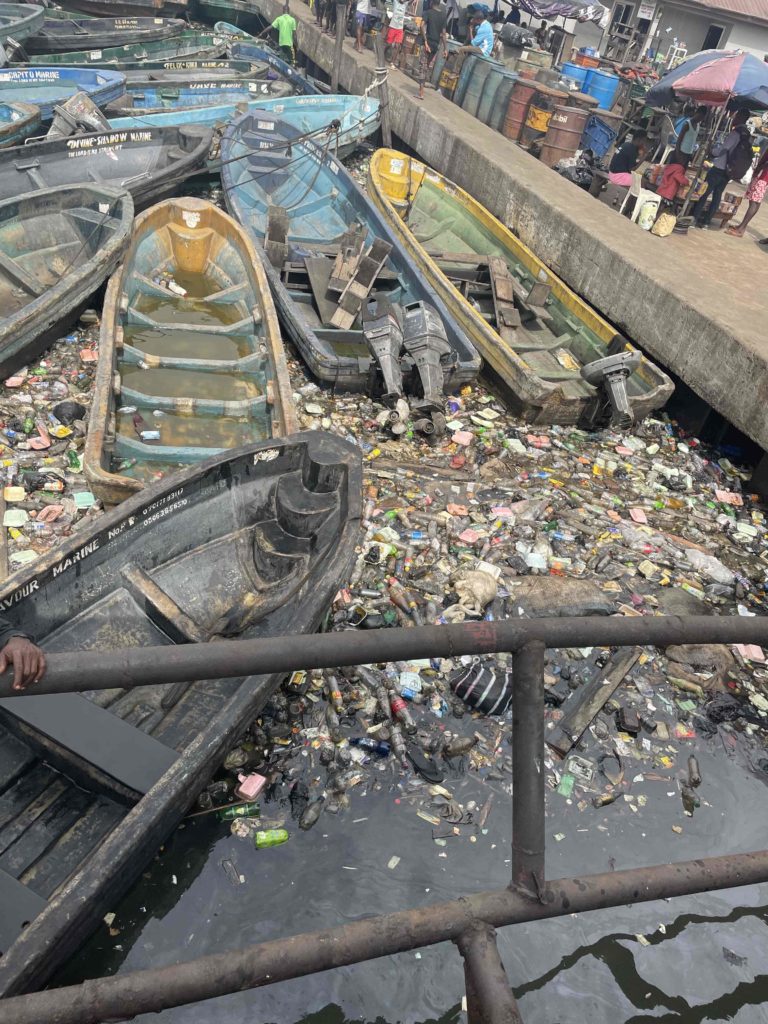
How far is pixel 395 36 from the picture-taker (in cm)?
1845

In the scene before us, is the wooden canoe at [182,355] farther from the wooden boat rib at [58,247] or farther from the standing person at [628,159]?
the standing person at [628,159]

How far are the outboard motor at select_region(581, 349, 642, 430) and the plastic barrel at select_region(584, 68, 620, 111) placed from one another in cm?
1384

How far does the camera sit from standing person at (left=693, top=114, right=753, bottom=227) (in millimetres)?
10867

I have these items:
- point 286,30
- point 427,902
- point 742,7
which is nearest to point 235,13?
point 286,30

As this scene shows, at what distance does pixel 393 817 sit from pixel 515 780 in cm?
317

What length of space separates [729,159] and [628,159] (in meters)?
2.97

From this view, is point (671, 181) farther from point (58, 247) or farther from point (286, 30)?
point (286, 30)

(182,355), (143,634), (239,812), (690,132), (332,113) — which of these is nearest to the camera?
(239,812)

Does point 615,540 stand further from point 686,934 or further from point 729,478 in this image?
point 686,934

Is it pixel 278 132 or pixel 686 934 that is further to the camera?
pixel 278 132

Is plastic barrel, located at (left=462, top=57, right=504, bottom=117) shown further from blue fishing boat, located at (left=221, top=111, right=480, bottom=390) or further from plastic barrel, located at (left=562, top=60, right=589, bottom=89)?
blue fishing boat, located at (left=221, top=111, right=480, bottom=390)

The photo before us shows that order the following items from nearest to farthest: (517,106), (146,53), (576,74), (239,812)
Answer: (239,812) → (517,106) → (146,53) → (576,74)

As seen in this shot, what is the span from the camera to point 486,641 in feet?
4.85

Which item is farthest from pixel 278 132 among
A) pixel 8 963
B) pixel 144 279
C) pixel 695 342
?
pixel 8 963
